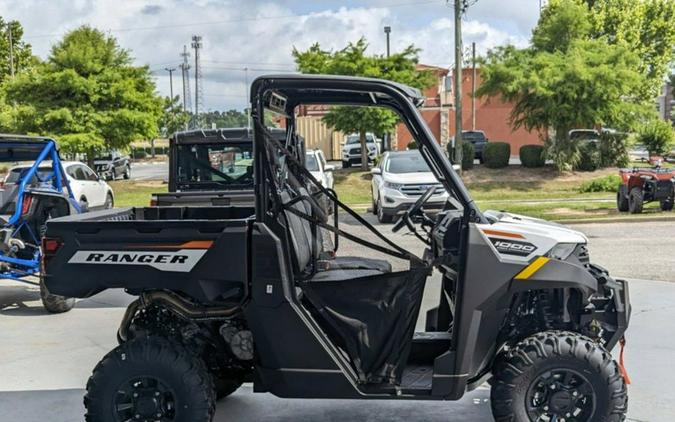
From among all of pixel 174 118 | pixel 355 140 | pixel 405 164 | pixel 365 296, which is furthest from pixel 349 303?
pixel 174 118

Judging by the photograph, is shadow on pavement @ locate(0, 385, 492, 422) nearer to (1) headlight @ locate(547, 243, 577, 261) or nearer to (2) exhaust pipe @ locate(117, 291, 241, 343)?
(2) exhaust pipe @ locate(117, 291, 241, 343)

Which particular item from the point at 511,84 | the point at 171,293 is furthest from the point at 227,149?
the point at 511,84

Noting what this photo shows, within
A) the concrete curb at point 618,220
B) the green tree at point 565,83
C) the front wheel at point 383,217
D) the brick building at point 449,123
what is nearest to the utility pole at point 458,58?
the green tree at point 565,83

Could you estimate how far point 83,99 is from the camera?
3011 centimetres

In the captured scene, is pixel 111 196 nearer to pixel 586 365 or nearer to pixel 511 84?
pixel 511 84

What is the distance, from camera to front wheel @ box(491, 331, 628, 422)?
4273 millimetres

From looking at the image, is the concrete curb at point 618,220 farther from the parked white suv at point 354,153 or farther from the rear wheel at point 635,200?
the parked white suv at point 354,153

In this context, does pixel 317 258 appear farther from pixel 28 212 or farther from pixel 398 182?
pixel 398 182

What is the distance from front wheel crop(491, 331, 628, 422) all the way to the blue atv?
5644 millimetres

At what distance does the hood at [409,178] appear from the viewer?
17.1m

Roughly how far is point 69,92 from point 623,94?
2070 cm

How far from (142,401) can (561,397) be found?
238cm

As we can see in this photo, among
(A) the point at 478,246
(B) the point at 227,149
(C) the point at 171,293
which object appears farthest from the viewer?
(B) the point at 227,149

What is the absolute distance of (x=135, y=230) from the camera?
14.7 ft
